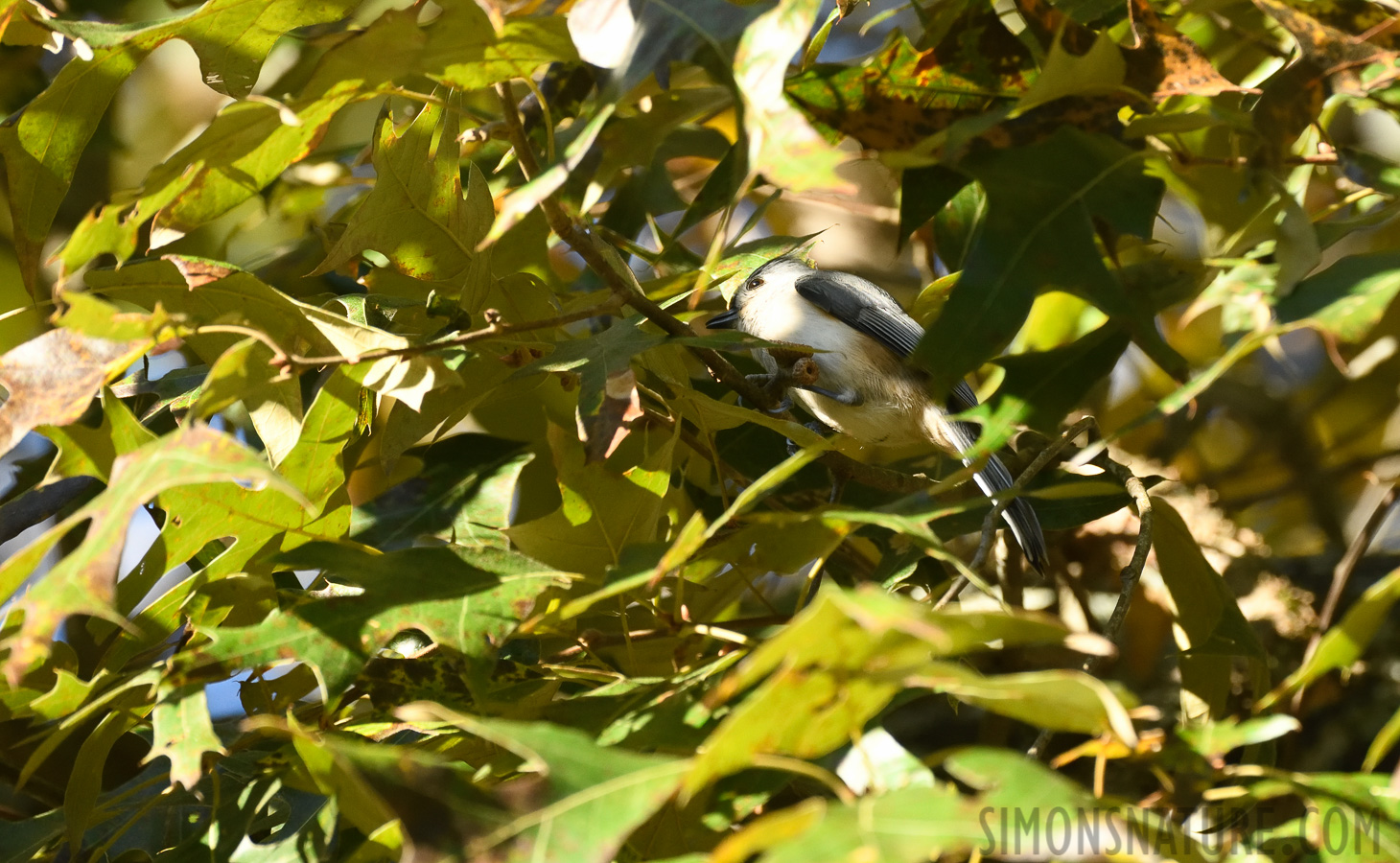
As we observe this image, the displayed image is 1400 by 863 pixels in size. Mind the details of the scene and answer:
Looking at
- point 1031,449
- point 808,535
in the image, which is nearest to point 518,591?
point 808,535

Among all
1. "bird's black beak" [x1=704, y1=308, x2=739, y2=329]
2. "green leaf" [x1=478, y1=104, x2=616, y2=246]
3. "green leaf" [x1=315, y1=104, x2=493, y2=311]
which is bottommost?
"bird's black beak" [x1=704, y1=308, x2=739, y2=329]

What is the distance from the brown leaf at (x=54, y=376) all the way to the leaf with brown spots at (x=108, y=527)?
0.22m

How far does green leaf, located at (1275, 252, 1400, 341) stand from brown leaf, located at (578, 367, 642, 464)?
0.73 m

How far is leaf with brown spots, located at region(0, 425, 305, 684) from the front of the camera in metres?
1.03

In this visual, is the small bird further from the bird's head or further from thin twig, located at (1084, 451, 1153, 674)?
thin twig, located at (1084, 451, 1153, 674)

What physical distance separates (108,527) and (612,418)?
0.54 metres

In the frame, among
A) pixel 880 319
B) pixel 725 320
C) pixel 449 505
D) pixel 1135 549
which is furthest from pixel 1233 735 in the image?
pixel 725 320

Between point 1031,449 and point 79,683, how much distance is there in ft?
5.34

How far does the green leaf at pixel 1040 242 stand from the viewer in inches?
49.1

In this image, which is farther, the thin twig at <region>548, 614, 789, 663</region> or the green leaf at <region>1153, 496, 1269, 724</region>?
the green leaf at <region>1153, 496, 1269, 724</region>

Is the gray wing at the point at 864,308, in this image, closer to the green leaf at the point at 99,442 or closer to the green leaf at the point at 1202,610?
the green leaf at the point at 1202,610

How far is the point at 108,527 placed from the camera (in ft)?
3.51

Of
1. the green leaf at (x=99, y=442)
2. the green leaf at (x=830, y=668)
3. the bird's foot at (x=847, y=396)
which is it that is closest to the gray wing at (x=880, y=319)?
the bird's foot at (x=847, y=396)

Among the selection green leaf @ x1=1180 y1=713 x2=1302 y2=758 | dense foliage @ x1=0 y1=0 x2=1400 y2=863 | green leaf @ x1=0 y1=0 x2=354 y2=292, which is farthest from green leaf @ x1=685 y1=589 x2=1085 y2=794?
green leaf @ x1=0 y1=0 x2=354 y2=292
